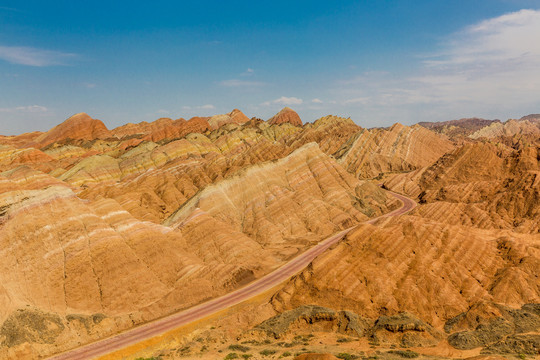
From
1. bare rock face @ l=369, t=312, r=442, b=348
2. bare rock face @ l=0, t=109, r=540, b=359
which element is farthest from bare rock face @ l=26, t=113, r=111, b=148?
bare rock face @ l=369, t=312, r=442, b=348

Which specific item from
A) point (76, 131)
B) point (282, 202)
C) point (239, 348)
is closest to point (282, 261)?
point (282, 202)

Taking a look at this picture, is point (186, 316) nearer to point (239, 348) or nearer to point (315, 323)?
point (239, 348)

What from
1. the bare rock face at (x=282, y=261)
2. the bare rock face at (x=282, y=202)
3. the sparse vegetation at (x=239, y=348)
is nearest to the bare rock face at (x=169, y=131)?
the bare rock face at (x=282, y=261)

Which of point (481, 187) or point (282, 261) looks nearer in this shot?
point (282, 261)

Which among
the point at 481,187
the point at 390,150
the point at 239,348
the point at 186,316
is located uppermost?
the point at 390,150

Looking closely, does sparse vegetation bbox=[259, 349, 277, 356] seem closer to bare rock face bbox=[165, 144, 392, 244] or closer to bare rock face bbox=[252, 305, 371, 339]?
bare rock face bbox=[252, 305, 371, 339]

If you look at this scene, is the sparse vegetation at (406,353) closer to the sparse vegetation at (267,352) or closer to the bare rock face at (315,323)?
the bare rock face at (315,323)

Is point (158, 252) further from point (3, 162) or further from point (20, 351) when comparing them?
point (3, 162)

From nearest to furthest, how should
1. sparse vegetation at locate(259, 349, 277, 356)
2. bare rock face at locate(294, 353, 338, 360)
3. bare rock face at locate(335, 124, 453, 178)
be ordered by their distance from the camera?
bare rock face at locate(294, 353, 338, 360)
sparse vegetation at locate(259, 349, 277, 356)
bare rock face at locate(335, 124, 453, 178)
